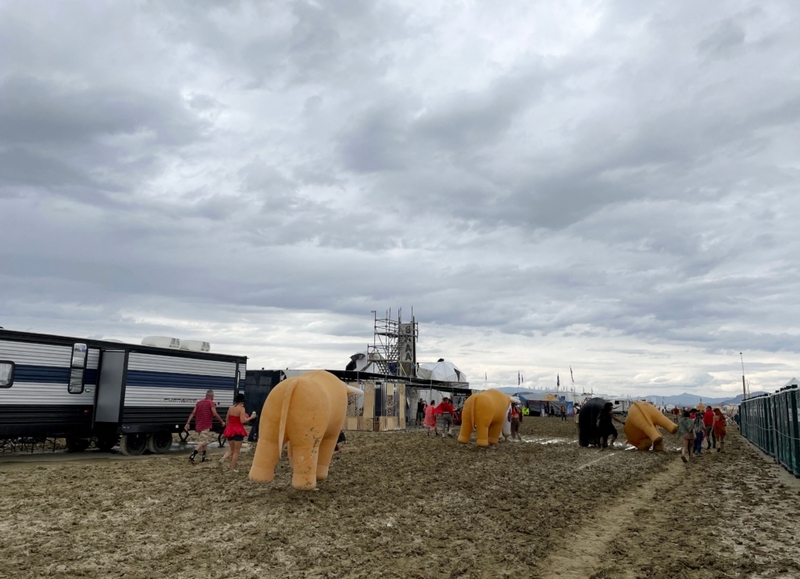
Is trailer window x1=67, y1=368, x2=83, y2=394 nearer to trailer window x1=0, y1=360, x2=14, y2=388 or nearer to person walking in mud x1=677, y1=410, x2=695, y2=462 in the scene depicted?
trailer window x1=0, y1=360, x2=14, y2=388

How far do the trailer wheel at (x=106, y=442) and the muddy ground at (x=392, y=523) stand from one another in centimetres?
246

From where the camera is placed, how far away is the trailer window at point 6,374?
13.7 metres

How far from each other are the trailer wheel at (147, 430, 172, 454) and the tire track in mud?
12152mm

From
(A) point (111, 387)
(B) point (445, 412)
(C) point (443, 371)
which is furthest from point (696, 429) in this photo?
(C) point (443, 371)

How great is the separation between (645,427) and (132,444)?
53.3 ft

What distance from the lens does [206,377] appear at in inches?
728

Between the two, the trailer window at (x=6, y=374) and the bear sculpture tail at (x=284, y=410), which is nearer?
the bear sculpture tail at (x=284, y=410)

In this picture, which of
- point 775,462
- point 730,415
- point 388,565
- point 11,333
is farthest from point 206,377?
point 730,415

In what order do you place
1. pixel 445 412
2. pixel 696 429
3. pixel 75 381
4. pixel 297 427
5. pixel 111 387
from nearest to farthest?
pixel 297 427 → pixel 75 381 → pixel 111 387 → pixel 696 429 → pixel 445 412

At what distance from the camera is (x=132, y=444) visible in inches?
640

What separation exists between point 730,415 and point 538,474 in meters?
62.7

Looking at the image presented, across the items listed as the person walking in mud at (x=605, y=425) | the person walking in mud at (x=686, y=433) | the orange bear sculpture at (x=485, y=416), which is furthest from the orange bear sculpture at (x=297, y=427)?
the person walking in mud at (x=605, y=425)

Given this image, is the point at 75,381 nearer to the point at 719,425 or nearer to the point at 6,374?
the point at 6,374

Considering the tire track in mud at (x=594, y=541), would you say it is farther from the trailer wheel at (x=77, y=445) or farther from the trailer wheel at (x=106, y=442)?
the trailer wheel at (x=77, y=445)
